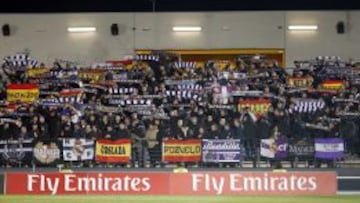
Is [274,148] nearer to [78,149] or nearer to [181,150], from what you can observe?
[181,150]

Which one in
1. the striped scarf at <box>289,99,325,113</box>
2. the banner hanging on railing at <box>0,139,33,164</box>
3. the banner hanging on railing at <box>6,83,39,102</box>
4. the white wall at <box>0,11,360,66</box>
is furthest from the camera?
the white wall at <box>0,11,360,66</box>

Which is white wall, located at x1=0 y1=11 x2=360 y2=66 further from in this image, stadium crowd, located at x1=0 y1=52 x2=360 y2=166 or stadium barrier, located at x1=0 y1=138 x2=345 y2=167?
stadium barrier, located at x1=0 y1=138 x2=345 y2=167

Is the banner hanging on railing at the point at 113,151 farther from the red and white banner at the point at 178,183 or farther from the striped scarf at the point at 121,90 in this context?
the red and white banner at the point at 178,183

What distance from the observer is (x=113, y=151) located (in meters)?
25.5

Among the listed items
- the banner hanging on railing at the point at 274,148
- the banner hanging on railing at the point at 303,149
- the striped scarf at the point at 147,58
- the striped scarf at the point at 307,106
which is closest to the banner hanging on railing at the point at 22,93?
the striped scarf at the point at 147,58

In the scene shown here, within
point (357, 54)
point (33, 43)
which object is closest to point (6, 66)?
point (33, 43)

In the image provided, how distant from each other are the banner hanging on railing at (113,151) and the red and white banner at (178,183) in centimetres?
606

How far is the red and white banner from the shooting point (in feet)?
62.5

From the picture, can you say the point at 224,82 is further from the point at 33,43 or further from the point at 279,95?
the point at 33,43

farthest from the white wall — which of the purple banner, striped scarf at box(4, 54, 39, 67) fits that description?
the purple banner

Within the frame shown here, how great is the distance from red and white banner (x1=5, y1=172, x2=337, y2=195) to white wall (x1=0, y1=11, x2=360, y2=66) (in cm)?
1624

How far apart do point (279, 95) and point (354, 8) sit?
8.68 metres

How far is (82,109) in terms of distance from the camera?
2858 centimetres

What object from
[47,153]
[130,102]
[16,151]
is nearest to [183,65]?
[130,102]
